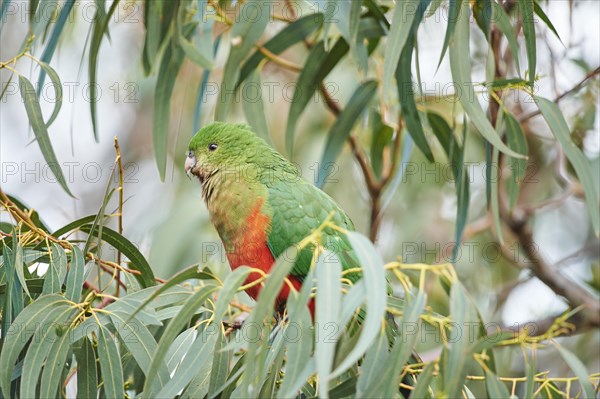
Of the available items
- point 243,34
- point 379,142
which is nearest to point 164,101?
point 243,34

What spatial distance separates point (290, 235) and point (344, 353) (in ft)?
4.16

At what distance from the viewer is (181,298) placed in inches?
110

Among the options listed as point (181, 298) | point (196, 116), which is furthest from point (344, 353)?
point (196, 116)

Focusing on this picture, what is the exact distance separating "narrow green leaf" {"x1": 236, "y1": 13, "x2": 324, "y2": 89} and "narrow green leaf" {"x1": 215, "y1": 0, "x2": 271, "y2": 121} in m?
0.11

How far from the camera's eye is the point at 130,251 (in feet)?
10.2

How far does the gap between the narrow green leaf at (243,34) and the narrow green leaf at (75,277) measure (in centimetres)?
145

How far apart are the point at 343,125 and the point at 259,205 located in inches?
33.0

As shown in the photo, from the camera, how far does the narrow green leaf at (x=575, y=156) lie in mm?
2959

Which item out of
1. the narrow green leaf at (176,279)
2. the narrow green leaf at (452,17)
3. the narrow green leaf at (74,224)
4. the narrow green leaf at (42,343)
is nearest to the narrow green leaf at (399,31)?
the narrow green leaf at (452,17)

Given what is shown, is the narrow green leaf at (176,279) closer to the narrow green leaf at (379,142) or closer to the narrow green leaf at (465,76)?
the narrow green leaf at (465,76)

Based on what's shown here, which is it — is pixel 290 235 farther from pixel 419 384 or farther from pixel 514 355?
pixel 514 355

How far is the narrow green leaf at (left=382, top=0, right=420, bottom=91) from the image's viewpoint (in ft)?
9.81

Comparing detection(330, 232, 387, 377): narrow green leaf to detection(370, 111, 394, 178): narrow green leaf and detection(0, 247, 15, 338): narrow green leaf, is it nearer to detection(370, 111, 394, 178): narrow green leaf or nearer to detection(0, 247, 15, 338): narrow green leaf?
detection(0, 247, 15, 338): narrow green leaf

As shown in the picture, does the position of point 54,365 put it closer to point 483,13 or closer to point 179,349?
point 179,349
